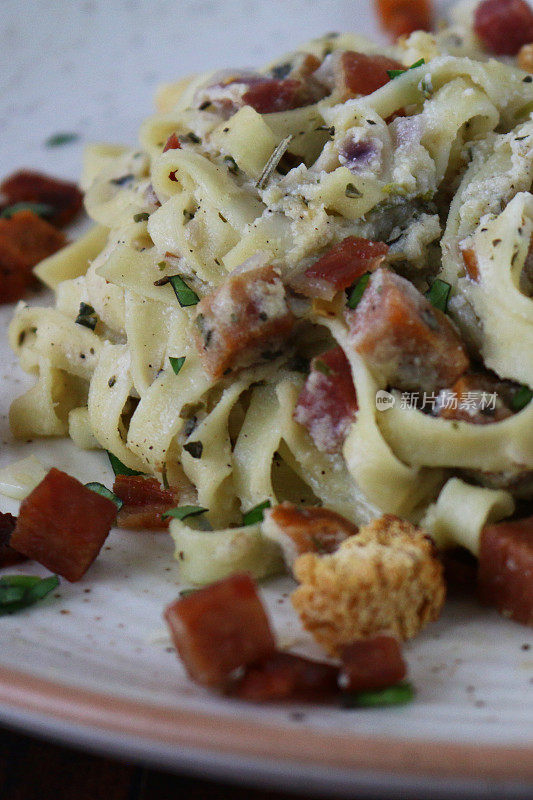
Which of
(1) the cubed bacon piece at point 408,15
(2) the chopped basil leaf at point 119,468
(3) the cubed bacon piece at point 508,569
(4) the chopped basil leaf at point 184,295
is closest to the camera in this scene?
(3) the cubed bacon piece at point 508,569

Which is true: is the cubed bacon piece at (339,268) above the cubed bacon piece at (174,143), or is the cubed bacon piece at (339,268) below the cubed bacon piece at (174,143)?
below

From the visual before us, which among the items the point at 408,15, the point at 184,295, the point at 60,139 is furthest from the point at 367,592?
the point at 408,15

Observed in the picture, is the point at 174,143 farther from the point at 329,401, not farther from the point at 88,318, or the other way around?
the point at 329,401

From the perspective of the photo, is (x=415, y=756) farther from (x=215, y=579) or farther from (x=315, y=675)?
(x=215, y=579)

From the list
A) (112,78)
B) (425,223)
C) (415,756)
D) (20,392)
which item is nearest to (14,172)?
(112,78)

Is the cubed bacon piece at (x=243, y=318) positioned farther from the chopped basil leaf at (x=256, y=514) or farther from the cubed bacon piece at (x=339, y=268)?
the chopped basil leaf at (x=256, y=514)

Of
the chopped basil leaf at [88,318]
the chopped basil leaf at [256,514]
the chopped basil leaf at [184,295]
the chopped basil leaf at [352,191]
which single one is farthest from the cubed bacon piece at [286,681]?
the chopped basil leaf at [88,318]
